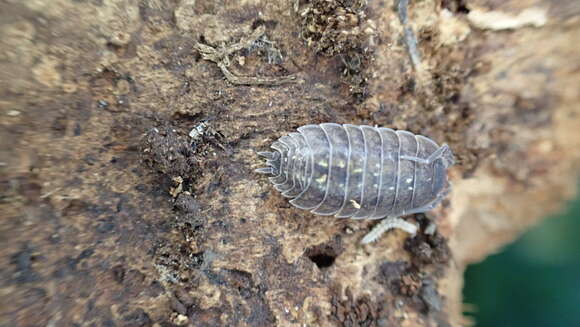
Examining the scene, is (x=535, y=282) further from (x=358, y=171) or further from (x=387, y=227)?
(x=358, y=171)

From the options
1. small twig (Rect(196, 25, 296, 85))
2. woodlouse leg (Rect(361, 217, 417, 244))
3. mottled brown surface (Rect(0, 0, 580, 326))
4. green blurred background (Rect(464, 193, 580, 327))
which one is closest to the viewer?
mottled brown surface (Rect(0, 0, 580, 326))

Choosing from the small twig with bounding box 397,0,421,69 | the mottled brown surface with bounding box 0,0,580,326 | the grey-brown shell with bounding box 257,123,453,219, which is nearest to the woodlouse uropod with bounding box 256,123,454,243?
the grey-brown shell with bounding box 257,123,453,219

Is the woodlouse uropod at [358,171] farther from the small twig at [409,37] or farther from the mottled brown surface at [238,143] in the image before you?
the small twig at [409,37]

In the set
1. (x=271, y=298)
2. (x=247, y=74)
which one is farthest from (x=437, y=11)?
(x=271, y=298)

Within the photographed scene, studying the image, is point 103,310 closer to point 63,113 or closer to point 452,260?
point 63,113

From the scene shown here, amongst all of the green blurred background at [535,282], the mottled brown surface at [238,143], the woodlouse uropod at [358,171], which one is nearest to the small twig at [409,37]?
the mottled brown surface at [238,143]

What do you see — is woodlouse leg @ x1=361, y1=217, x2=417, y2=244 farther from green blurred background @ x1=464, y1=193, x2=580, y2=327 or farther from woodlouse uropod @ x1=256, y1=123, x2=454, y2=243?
green blurred background @ x1=464, y1=193, x2=580, y2=327
